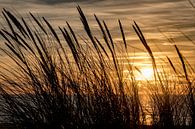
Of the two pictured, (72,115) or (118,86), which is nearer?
(72,115)

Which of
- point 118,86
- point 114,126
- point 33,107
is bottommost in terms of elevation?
point 114,126

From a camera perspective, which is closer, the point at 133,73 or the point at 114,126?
the point at 114,126

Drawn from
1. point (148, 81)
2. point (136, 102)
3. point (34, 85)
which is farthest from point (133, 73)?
point (34, 85)

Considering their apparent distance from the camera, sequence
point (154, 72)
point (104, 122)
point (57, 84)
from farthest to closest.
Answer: point (154, 72) → point (57, 84) → point (104, 122)

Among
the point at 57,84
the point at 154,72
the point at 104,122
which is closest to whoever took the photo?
the point at 104,122

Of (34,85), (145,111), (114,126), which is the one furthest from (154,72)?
(34,85)

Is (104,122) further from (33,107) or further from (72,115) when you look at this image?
(33,107)

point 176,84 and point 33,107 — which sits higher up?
point 176,84

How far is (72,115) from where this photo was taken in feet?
8.84

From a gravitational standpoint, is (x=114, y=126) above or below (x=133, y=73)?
below

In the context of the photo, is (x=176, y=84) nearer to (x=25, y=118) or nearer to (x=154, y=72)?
(x=154, y=72)

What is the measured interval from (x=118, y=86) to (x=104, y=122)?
445 millimetres

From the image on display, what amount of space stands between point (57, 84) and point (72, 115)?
0.32 meters

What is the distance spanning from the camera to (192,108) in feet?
9.22
